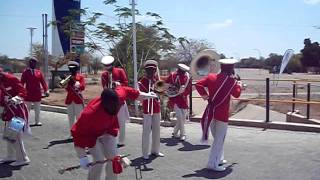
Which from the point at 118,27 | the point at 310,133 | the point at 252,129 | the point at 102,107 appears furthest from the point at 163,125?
the point at 102,107

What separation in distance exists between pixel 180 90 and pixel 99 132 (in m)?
5.40

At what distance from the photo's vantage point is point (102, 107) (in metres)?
5.66

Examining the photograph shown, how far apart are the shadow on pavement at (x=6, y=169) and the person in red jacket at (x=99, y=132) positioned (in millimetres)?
2863

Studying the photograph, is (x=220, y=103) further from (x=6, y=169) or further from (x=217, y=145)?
(x=6, y=169)

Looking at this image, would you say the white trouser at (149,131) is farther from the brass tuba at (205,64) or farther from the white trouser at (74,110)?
the white trouser at (74,110)

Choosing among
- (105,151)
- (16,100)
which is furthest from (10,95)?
(105,151)

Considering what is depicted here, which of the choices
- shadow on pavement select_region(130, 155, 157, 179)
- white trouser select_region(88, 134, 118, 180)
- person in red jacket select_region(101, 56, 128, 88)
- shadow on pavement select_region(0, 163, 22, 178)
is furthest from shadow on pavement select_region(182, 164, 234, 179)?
person in red jacket select_region(101, 56, 128, 88)

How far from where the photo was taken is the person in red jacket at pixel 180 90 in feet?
36.3

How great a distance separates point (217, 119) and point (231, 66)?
0.92 meters

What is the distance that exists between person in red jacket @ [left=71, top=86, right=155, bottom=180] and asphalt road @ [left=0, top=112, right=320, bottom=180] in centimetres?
182

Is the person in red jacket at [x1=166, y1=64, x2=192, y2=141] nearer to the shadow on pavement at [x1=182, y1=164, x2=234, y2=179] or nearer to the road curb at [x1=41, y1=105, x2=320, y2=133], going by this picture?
the road curb at [x1=41, y1=105, x2=320, y2=133]

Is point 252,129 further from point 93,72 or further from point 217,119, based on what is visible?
point 93,72

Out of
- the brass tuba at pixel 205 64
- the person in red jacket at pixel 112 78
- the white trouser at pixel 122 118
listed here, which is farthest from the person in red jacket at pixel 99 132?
the person in red jacket at pixel 112 78

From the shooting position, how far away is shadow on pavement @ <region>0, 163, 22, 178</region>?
8136 millimetres
